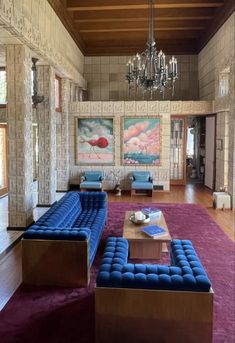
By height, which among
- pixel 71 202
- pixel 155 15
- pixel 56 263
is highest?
pixel 155 15

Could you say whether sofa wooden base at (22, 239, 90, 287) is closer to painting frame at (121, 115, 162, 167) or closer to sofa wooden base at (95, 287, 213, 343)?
sofa wooden base at (95, 287, 213, 343)

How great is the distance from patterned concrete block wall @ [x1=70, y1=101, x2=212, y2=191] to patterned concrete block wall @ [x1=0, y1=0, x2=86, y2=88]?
1356mm

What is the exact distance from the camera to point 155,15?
1055cm

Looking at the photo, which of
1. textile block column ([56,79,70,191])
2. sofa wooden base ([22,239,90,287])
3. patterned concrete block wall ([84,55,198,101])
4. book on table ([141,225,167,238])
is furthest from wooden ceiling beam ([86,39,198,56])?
sofa wooden base ([22,239,90,287])

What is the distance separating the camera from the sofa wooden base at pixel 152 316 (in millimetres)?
3168

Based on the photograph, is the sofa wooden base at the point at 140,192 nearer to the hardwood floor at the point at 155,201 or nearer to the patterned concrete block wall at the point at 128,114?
the hardwood floor at the point at 155,201

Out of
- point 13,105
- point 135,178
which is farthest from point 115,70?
point 13,105

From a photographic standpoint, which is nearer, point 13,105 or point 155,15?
point 13,105

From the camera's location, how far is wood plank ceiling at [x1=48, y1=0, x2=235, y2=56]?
30.8ft

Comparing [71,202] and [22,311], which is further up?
[71,202]

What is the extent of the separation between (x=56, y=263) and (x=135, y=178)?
285 inches

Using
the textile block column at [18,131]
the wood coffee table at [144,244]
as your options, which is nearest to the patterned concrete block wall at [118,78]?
the textile block column at [18,131]

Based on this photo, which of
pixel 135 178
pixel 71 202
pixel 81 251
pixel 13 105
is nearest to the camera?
pixel 81 251

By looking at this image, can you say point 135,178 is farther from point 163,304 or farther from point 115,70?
point 163,304
